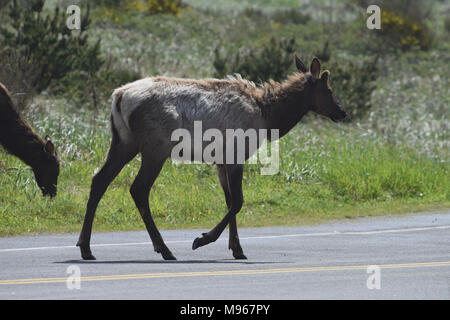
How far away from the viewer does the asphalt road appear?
880 cm

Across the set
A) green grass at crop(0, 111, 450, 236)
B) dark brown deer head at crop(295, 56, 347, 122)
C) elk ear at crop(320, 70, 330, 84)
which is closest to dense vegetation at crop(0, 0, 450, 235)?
green grass at crop(0, 111, 450, 236)

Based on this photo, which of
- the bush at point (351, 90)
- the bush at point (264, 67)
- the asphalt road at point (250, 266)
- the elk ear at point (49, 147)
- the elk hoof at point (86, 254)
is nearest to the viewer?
the asphalt road at point (250, 266)

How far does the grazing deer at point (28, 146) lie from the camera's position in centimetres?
1526

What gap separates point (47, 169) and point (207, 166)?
4.26 meters

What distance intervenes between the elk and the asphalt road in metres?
0.40

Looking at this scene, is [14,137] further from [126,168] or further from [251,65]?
[251,65]

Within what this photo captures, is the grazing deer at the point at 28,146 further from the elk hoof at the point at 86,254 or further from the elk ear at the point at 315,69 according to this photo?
the elk ear at the point at 315,69

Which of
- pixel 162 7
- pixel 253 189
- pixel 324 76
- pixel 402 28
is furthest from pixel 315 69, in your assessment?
pixel 162 7

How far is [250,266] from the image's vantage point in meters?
10.7

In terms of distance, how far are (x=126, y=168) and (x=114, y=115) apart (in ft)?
22.9

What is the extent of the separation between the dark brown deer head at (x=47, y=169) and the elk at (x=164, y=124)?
162 inches

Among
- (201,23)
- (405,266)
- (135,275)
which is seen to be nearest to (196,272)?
(135,275)

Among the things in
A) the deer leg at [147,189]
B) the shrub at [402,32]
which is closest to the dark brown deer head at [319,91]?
the deer leg at [147,189]

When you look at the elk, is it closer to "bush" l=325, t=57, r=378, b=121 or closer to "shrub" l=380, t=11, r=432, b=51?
"bush" l=325, t=57, r=378, b=121
